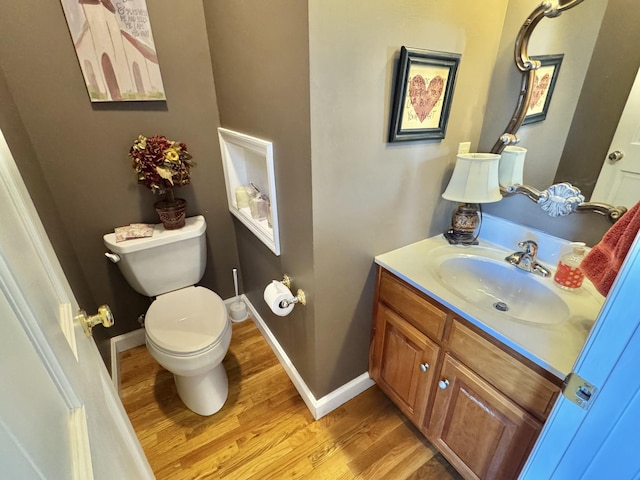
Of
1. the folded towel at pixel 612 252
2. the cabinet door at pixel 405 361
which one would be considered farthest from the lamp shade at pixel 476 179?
the cabinet door at pixel 405 361

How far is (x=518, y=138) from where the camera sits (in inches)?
48.8

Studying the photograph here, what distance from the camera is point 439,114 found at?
1.16 meters

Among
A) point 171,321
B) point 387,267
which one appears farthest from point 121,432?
point 387,267

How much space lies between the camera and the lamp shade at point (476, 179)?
1.20 metres

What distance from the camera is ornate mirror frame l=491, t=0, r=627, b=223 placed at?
1.04 metres

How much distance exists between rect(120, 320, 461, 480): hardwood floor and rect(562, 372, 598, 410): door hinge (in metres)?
1.01

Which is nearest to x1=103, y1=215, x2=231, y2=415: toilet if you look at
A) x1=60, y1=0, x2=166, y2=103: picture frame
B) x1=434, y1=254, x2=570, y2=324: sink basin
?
x1=60, y1=0, x2=166, y2=103: picture frame

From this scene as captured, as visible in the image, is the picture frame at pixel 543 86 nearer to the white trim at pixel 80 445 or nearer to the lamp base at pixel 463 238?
the lamp base at pixel 463 238

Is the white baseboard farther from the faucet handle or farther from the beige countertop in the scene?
the faucet handle

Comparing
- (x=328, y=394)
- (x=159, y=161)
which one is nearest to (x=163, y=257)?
(x=159, y=161)

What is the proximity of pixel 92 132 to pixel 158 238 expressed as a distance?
57 centimetres

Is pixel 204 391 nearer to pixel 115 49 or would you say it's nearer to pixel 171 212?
pixel 171 212

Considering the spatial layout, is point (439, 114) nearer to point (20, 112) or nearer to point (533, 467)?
point (533, 467)

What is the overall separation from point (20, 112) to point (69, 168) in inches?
10.4
